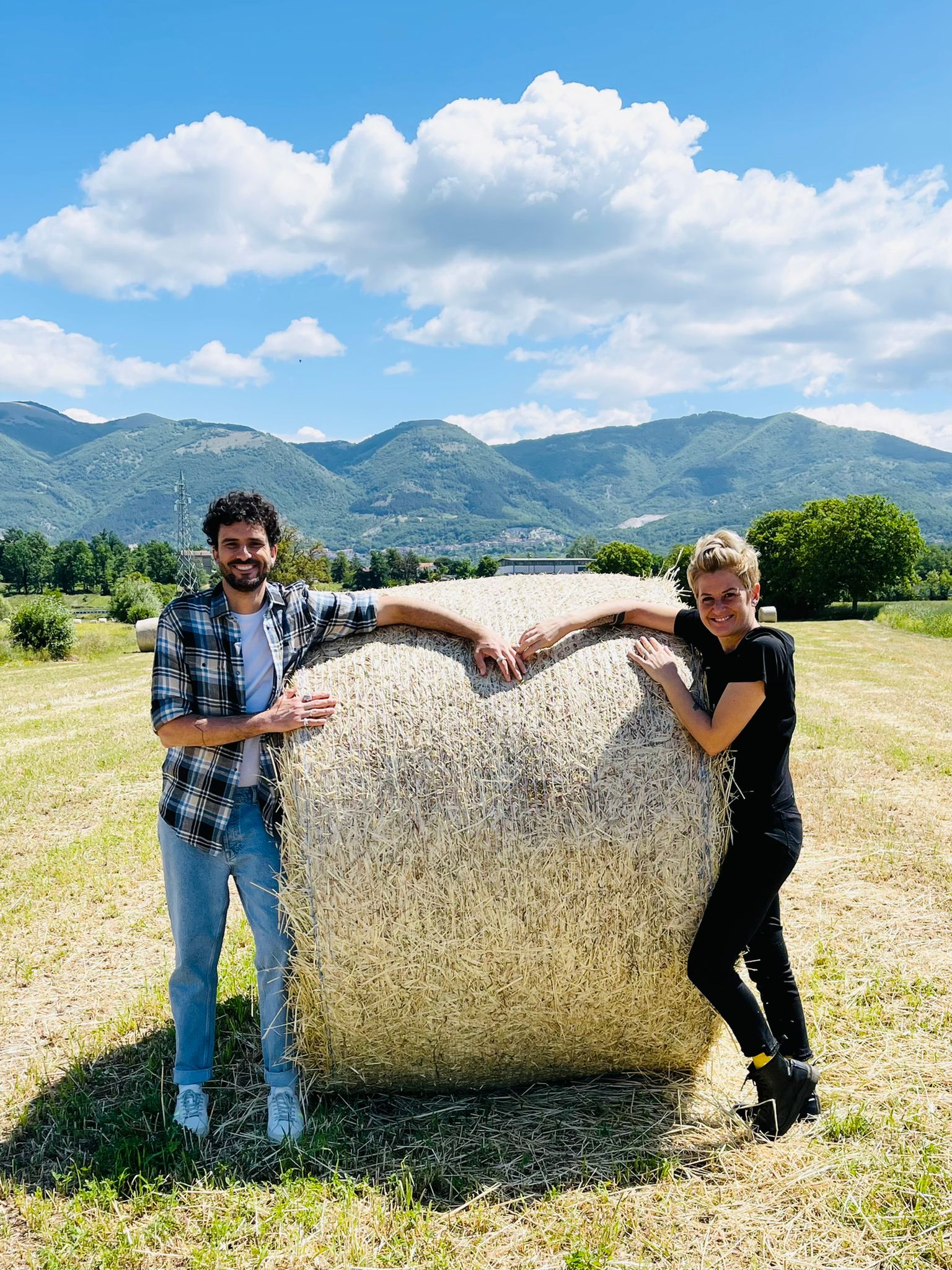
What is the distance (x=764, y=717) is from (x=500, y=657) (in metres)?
1.21

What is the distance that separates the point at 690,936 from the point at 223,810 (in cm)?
222

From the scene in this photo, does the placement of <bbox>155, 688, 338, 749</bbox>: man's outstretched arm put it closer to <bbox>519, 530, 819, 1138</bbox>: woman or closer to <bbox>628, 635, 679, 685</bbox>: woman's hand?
<bbox>519, 530, 819, 1138</bbox>: woman

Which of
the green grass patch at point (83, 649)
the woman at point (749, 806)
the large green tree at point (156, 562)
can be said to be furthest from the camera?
the large green tree at point (156, 562)

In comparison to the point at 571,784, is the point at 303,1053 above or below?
below

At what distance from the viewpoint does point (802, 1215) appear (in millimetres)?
3314

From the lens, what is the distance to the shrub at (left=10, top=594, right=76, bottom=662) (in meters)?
31.1

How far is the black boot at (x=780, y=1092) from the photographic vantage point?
147 inches

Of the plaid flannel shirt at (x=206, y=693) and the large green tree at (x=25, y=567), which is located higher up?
the large green tree at (x=25, y=567)

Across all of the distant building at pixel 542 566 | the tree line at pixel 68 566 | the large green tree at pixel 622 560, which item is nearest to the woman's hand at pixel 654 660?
the large green tree at pixel 622 560

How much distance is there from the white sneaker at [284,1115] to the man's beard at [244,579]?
2.34 metres

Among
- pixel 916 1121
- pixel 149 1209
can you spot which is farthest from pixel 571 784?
pixel 149 1209

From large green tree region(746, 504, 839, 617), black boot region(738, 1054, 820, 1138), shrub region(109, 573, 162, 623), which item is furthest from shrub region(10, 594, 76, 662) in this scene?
large green tree region(746, 504, 839, 617)

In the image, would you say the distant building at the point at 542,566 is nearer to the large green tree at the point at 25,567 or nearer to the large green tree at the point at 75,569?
the large green tree at the point at 75,569

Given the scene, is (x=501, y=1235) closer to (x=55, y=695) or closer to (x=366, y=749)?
(x=366, y=749)
